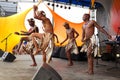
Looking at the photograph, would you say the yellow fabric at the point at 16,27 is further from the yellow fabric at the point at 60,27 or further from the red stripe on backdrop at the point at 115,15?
the red stripe on backdrop at the point at 115,15

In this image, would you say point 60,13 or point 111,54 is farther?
point 60,13

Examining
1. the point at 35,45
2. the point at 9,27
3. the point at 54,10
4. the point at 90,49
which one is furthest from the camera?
the point at 54,10

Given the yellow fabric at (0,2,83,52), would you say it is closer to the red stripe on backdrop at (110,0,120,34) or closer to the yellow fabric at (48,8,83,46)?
the yellow fabric at (48,8,83,46)

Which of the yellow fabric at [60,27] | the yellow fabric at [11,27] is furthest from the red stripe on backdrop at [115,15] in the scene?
the yellow fabric at [11,27]

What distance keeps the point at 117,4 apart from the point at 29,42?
4.06 m

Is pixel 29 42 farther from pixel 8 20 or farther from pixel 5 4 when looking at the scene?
pixel 5 4

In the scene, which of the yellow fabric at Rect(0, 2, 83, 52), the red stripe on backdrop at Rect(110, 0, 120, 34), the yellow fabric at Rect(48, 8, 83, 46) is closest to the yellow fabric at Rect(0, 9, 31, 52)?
the yellow fabric at Rect(0, 2, 83, 52)

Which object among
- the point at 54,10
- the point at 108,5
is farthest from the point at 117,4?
the point at 54,10

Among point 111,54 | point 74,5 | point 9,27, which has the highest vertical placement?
point 74,5

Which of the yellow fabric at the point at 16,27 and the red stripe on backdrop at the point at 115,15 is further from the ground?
the red stripe on backdrop at the point at 115,15

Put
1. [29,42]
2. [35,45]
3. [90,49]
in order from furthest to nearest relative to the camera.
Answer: [29,42]
[35,45]
[90,49]

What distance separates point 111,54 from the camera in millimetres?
10586

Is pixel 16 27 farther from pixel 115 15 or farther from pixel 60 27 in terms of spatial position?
pixel 115 15

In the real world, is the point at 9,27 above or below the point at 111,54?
above
